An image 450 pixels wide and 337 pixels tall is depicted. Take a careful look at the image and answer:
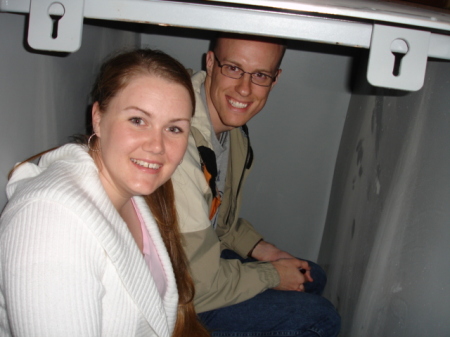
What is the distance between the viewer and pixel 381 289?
1002 millimetres

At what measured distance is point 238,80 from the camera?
3.83ft

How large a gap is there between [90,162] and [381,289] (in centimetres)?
77

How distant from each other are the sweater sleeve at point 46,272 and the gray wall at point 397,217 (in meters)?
0.63

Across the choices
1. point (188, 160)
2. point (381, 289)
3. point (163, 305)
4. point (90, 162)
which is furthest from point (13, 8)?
point (381, 289)

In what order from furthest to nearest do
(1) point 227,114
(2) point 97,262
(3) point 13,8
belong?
(1) point 227,114 → (2) point 97,262 → (3) point 13,8

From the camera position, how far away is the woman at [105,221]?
59 cm

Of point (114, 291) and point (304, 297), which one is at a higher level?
point (114, 291)

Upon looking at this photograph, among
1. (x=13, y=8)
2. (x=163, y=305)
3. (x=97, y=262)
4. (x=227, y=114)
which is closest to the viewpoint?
(x=13, y=8)

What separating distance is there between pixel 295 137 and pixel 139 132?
109cm

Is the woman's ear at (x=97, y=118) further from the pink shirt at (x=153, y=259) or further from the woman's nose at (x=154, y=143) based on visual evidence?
the pink shirt at (x=153, y=259)

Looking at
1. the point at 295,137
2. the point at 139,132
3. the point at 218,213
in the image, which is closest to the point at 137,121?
the point at 139,132

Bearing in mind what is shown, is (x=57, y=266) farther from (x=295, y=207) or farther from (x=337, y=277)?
(x=295, y=207)

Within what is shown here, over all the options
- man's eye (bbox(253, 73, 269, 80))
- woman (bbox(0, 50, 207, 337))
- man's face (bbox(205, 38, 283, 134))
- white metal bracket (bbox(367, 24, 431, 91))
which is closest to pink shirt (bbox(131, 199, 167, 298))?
woman (bbox(0, 50, 207, 337))

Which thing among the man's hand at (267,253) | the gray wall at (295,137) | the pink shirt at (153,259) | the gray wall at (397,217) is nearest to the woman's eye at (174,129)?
the pink shirt at (153,259)
